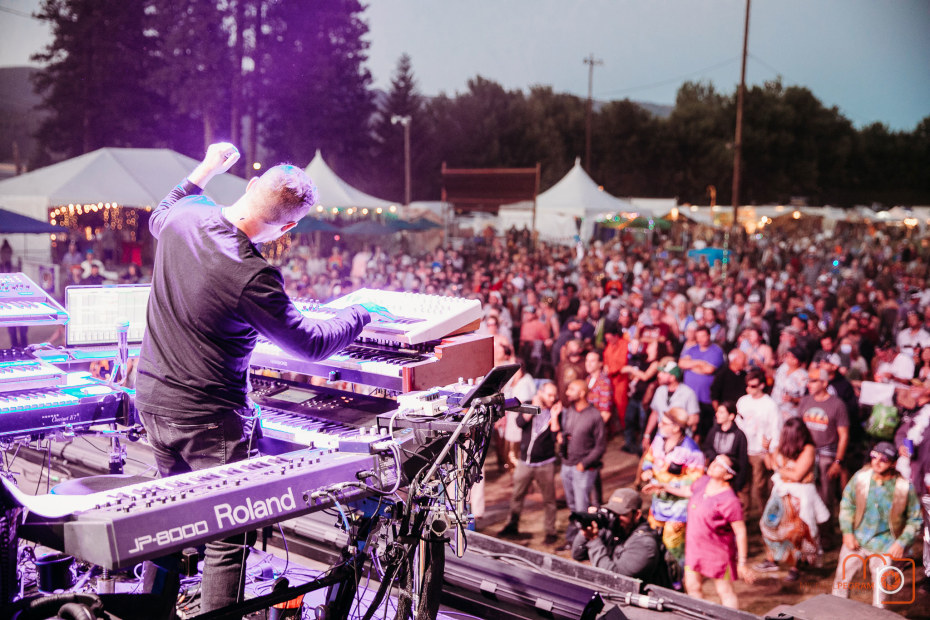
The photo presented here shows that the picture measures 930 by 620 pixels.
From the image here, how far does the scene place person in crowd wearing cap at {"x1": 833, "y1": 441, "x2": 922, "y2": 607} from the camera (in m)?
4.71

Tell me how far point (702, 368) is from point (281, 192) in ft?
18.3

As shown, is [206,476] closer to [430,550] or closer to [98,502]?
[98,502]

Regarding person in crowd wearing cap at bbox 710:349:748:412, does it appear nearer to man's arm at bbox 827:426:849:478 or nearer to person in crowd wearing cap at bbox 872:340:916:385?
man's arm at bbox 827:426:849:478

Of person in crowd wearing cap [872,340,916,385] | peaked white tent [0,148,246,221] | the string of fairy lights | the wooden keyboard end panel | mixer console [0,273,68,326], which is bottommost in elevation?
person in crowd wearing cap [872,340,916,385]

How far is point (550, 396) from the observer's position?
6.26m

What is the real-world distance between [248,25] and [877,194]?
162ft

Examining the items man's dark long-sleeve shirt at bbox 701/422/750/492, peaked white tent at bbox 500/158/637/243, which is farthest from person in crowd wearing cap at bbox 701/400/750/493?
peaked white tent at bbox 500/158/637/243

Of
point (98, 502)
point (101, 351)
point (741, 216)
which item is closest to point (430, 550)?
point (98, 502)

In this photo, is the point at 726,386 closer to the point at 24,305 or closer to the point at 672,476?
the point at 672,476

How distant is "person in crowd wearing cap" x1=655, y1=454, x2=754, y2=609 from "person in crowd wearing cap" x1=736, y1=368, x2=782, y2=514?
1358mm

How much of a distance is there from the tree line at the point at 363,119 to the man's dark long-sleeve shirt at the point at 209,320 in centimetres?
2505

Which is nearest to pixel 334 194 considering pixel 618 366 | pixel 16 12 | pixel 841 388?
pixel 618 366

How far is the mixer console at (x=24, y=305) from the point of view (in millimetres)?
3479

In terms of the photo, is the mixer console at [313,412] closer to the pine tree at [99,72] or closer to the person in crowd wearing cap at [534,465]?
the person in crowd wearing cap at [534,465]
